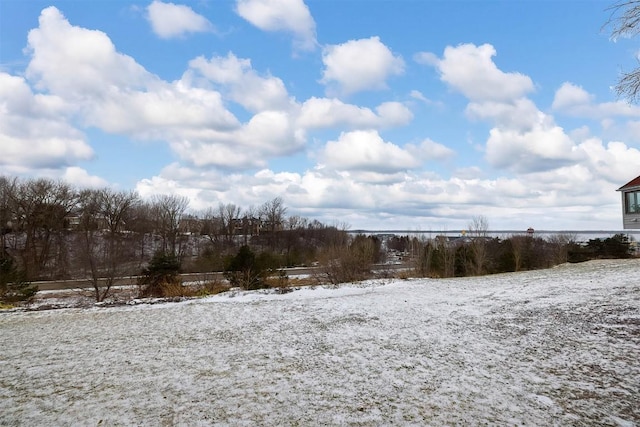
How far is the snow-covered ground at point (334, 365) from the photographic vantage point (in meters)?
4.95

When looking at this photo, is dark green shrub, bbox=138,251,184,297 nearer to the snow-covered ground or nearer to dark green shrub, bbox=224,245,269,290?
dark green shrub, bbox=224,245,269,290

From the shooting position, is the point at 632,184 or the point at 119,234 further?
the point at 119,234

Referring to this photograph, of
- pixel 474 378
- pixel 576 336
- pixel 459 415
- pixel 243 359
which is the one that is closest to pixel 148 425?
pixel 243 359

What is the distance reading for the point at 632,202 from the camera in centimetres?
2828

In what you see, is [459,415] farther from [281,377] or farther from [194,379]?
[194,379]

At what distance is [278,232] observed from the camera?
6856 cm

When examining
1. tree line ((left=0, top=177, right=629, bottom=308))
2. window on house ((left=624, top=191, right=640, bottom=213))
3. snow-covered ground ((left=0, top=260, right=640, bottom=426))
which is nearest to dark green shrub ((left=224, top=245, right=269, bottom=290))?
tree line ((left=0, top=177, right=629, bottom=308))

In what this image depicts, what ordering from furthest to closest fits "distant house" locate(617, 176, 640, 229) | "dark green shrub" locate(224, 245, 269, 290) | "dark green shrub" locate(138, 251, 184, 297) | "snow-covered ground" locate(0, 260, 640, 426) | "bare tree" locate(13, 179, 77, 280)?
"bare tree" locate(13, 179, 77, 280)
"distant house" locate(617, 176, 640, 229)
"dark green shrub" locate(224, 245, 269, 290)
"dark green shrub" locate(138, 251, 184, 297)
"snow-covered ground" locate(0, 260, 640, 426)

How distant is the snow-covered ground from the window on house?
20.3 m

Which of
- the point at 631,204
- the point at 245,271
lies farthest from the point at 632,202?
the point at 245,271

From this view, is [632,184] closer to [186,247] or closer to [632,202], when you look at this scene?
[632,202]

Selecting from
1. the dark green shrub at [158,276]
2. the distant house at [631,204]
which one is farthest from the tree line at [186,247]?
the distant house at [631,204]

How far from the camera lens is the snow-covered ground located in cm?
495

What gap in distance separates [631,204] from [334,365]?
103ft
